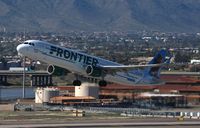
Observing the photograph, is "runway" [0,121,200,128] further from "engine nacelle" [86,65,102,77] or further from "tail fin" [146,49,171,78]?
"tail fin" [146,49,171,78]

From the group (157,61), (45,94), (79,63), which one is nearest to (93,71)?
(79,63)

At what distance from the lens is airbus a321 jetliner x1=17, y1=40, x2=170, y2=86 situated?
12206 centimetres

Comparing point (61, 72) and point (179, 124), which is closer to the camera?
point (179, 124)

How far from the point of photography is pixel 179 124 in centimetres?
10669

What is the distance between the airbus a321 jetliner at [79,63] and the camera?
122062 millimetres

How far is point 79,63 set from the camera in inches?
4943

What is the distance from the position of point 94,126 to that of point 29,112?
41.8 meters

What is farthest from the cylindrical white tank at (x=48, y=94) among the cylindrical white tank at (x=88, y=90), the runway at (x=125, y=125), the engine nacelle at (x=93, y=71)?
the runway at (x=125, y=125)

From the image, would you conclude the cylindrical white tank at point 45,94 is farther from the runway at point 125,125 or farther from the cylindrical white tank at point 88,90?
the runway at point 125,125

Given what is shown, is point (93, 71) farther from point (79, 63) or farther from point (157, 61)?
point (157, 61)

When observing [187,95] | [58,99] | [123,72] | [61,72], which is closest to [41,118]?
[61,72]

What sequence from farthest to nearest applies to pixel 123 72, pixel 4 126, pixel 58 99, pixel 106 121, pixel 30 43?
1. pixel 58 99
2. pixel 123 72
3. pixel 30 43
4. pixel 106 121
5. pixel 4 126

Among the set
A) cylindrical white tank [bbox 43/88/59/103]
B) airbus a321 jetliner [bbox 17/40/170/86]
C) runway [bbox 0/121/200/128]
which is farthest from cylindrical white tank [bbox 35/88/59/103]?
runway [bbox 0/121/200/128]

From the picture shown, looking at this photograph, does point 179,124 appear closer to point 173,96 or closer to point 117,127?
point 117,127
